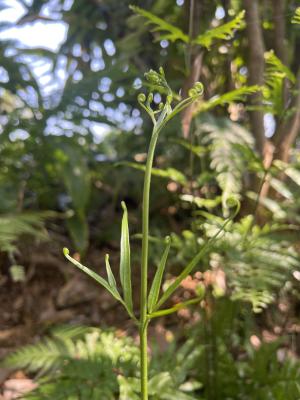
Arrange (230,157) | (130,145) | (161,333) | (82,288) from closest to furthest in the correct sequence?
(230,157)
(161,333)
(82,288)
(130,145)

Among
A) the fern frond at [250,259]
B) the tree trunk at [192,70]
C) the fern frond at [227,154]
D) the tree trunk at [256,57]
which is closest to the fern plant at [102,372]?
the fern frond at [250,259]

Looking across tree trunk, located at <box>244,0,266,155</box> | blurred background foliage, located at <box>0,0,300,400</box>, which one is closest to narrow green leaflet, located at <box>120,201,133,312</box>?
blurred background foliage, located at <box>0,0,300,400</box>

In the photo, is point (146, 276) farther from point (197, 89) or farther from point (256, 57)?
point (256, 57)

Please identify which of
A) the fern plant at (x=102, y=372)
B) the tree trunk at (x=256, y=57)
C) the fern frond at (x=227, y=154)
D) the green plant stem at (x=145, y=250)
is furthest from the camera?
the tree trunk at (x=256, y=57)

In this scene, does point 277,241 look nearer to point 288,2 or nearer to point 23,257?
point 288,2

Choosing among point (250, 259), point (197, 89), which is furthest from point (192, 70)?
point (197, 89)

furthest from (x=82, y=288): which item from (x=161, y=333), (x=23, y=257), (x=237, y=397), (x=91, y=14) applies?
(x=91, y=14)

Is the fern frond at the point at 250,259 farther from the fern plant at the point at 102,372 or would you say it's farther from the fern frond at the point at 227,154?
the fern plant at the point at 102,372

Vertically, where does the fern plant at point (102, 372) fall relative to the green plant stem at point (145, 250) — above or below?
below
